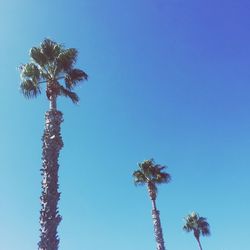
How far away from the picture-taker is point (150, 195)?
3331 centimetres

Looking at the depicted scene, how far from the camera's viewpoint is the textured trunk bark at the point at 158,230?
29.2 metres

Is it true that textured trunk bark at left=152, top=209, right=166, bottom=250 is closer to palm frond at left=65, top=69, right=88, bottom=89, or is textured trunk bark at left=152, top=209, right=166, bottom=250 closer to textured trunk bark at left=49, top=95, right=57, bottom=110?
palm frond at left=65, top=69, right=88, bottom=89

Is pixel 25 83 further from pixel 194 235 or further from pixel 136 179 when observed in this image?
pixel 194 235

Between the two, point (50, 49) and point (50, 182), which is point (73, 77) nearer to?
point (50, 49)

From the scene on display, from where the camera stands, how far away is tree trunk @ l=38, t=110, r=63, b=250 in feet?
41.6

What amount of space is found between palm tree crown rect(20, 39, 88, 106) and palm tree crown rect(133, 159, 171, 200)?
57.1 ft

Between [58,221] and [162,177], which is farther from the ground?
[162,177]

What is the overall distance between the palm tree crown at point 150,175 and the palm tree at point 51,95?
673 inches

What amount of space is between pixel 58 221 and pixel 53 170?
2.23 meters

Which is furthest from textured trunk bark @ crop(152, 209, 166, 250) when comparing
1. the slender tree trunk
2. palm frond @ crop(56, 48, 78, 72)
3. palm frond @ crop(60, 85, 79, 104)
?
palm frond @ crop(56, 48, 78, 72)

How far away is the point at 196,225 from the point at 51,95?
125ft

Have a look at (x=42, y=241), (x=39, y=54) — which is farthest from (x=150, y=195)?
(x=42, y=241)

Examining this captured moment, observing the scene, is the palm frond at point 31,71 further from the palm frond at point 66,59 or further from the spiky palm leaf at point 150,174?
the spiky palm leaf at point 150,174

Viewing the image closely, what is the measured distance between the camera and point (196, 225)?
49.3m
